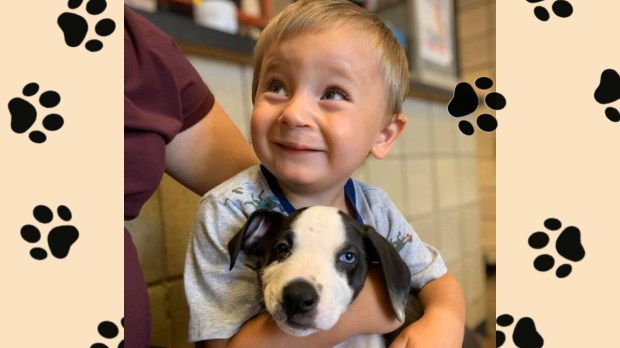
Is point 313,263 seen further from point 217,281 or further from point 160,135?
point 160,135

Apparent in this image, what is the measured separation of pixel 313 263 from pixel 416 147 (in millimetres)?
1374

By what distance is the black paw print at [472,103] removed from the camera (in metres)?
0.54
